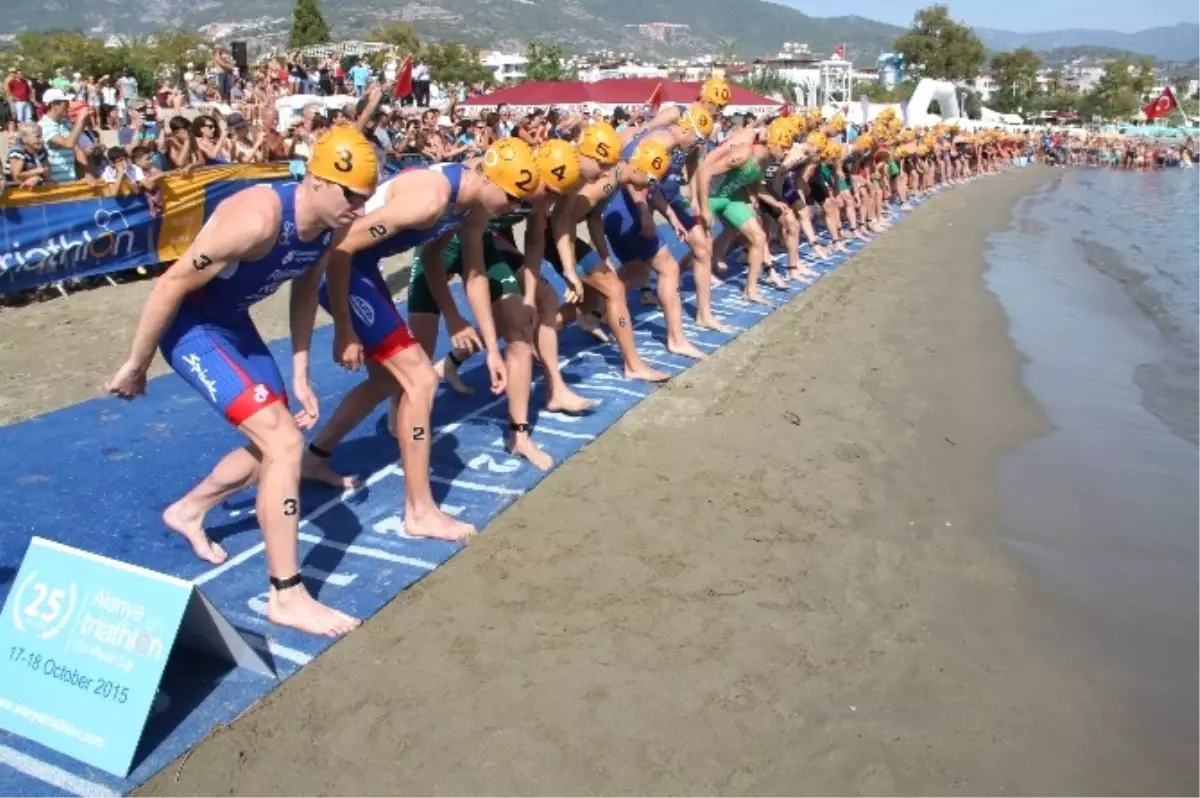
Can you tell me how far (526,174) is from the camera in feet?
16.3

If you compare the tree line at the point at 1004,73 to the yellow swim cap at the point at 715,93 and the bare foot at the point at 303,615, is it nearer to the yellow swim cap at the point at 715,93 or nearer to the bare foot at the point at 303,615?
the yellow swim cap at the point at 715,93

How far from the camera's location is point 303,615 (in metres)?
3.83

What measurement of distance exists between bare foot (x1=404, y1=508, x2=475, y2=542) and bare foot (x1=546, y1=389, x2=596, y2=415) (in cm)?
191

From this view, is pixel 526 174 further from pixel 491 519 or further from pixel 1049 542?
pixel 1049 542

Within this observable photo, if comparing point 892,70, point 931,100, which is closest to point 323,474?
point 931,100

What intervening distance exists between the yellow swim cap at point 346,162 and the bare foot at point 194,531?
174cm

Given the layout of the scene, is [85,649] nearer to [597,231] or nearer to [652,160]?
[597,231]

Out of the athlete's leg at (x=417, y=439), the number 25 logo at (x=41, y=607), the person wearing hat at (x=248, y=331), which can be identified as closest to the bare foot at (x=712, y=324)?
the athlete's leg at (x=417, y=439)

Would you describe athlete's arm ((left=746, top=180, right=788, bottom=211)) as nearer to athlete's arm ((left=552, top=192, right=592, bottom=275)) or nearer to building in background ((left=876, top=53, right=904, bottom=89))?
athlete's arm ((left=552, top=192, right=592, bottom=275))

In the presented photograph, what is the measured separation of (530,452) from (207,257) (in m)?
2.52

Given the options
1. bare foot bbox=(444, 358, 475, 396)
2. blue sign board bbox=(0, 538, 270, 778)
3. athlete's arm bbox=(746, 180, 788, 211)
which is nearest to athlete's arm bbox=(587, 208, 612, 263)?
bare foot bbox=(444, 358, 475, 396)

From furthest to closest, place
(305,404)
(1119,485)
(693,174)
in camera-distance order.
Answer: (693,174) < (1119,485) < (305,404)

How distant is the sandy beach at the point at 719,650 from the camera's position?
10.2 ft

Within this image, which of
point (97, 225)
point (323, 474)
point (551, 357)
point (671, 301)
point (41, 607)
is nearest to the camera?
point (41, 607)
